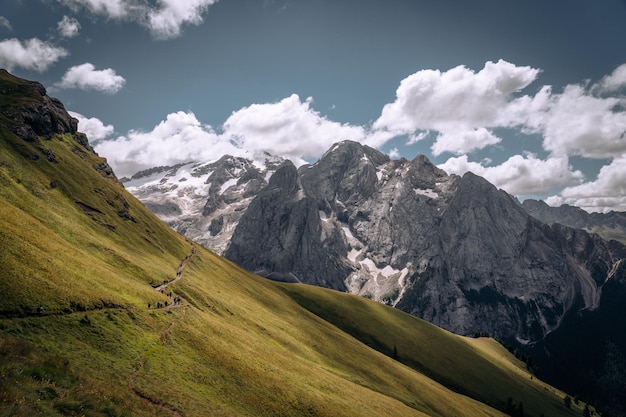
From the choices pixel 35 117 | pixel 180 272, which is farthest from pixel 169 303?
pixel 35 117

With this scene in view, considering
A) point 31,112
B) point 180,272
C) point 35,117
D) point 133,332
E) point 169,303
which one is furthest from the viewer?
point 31,112

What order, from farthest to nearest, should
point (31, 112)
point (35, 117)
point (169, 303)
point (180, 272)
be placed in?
point (31, 112), point (35, 117), point (180, 272), point (169, 303)

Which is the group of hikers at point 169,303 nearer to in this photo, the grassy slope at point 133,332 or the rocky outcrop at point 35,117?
the grassy slope at point 133,332

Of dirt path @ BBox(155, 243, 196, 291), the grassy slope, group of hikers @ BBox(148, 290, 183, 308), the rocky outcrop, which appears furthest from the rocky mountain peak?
group of hikers @ BBox(148, 290, 183, 308)

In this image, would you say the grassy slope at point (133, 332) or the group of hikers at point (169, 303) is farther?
the group of hikers at point (169, 303)

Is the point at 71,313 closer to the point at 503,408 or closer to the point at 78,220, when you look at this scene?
the point at 78,220

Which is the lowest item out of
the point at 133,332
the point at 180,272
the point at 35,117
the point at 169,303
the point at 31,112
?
the point at 133,332

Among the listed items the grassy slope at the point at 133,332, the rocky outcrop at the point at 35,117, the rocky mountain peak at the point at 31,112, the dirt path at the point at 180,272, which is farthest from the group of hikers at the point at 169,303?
the rocky mountain peak at the point at 31,112

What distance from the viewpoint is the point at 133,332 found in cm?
4800

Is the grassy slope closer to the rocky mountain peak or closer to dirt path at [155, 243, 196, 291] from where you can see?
dirt path at [155, 243, 196, 291]

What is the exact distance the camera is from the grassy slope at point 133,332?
3288cm

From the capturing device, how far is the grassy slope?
32875 millimetres

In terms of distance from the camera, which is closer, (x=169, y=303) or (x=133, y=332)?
(x=133, y=332)

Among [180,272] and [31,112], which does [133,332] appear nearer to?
[180,272]
